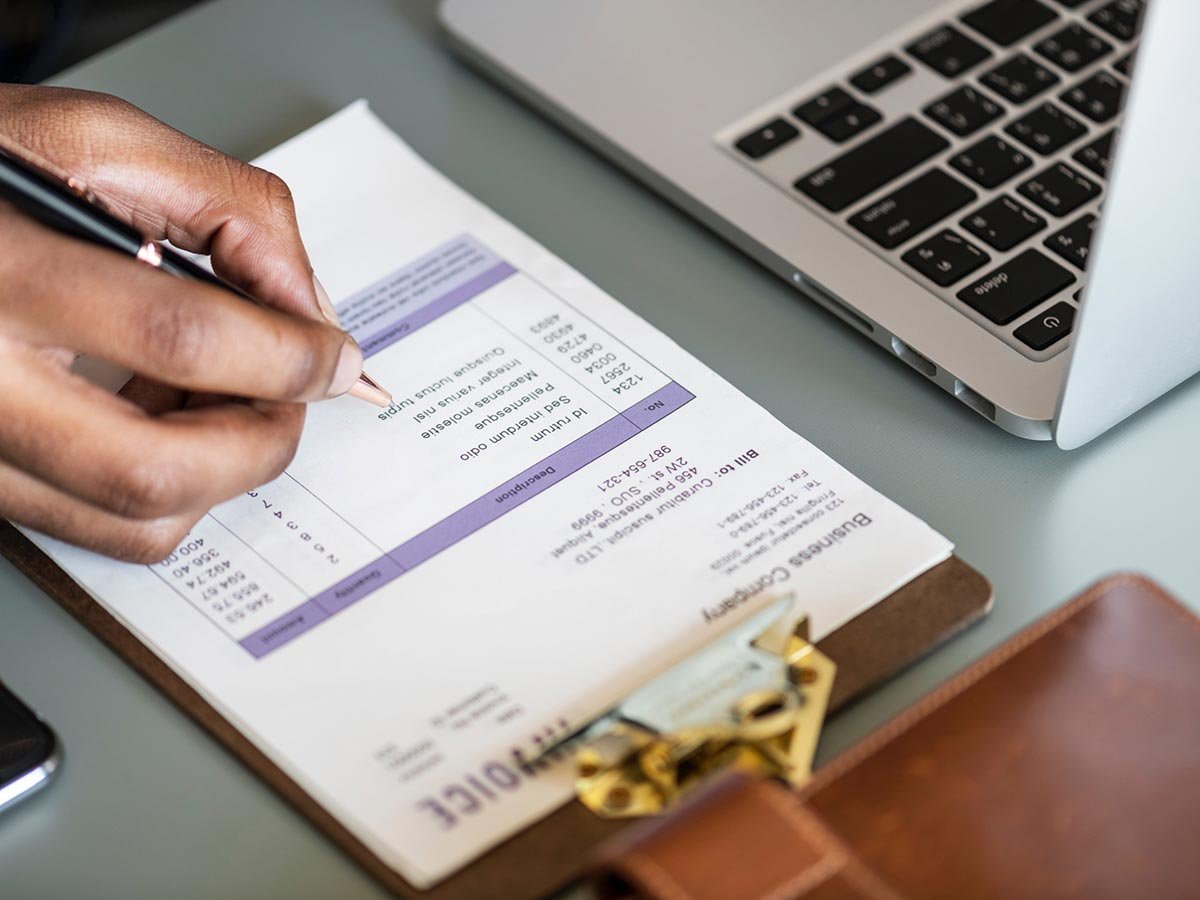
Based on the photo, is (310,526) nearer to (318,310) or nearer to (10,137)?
(318,310)

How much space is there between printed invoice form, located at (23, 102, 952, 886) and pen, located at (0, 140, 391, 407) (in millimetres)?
94

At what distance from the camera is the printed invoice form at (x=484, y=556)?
18.8 inches

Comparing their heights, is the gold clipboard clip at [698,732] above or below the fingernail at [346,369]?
below

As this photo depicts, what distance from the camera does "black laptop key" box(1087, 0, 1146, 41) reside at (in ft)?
2.31

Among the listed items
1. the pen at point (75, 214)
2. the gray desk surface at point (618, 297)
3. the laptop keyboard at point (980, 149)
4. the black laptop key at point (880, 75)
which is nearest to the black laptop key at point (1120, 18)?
the laptop keyboard at point (980, 149)

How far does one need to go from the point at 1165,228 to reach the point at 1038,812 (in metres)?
0.22

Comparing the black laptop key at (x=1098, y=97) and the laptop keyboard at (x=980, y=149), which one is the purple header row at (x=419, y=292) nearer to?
the laptop keyboard at (x=980, y=149)

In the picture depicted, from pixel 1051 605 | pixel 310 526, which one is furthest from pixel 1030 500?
pixel 310 526

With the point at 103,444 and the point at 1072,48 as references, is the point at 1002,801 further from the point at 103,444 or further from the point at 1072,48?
the point at 1072,48

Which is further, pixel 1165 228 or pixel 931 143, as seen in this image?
pixel 931 143

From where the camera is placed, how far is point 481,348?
24.4 inches

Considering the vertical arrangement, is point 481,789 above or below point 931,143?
below

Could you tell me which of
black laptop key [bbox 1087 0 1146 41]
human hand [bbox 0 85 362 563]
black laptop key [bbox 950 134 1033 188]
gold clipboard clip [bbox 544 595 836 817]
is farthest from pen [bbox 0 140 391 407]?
black laptop key [bbox 1087 0 1146 41]

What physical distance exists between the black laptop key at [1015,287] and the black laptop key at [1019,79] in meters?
0.11
